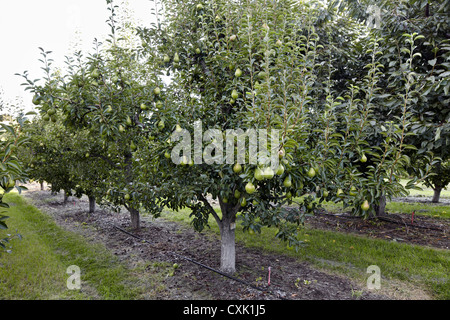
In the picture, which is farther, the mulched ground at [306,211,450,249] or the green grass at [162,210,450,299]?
the mulched ground at [306,211,450,249]

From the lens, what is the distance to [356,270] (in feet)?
14.8

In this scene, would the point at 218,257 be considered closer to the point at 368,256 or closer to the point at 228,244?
the point at 228,244

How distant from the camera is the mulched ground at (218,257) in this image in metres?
3.70

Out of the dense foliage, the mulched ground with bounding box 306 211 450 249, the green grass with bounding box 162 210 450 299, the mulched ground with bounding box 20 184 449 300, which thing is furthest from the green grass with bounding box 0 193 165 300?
the mulched ground with bounding box 306 211 450 249

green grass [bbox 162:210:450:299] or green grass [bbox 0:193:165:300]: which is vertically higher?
green grass [bbox 162:210:450:299]

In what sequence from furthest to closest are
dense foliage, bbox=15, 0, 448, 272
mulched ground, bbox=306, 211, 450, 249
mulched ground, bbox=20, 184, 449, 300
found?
mulched ground, bbox=306, 211, 450, 249
mulched ground, bbox=20, 184, 449, 300
dense foliage, bbox=15, 0, 448, 272

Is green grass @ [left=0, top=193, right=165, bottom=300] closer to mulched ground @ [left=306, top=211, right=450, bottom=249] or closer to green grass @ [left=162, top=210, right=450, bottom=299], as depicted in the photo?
green grass @ [left=162, top=210, right=450, bottom=299]

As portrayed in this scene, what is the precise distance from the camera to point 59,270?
443 centimetres

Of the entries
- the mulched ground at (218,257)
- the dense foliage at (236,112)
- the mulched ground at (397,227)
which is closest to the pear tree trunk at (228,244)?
the dense foliage at (236,112)

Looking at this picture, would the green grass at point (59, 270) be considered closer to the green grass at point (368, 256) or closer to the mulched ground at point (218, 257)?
the mulched ground at point (218, 257)

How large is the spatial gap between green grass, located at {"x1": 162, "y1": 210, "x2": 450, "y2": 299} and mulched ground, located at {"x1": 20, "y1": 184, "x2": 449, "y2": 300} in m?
0.38

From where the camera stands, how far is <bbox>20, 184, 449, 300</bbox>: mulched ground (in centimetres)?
370
